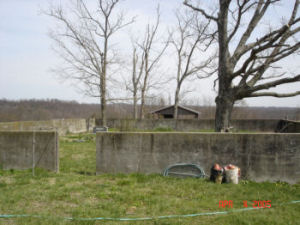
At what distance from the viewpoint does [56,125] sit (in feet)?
59.9

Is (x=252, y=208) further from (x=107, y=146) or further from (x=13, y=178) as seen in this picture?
(x=13, y=178)

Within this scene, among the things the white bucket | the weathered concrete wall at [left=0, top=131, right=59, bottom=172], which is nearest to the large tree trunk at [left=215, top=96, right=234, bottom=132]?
the white bucket

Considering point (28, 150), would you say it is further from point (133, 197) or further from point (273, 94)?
point (273, 94)

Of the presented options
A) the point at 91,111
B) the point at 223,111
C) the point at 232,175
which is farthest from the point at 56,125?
the point at 91,111

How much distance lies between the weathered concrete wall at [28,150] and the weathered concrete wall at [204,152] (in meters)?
1.19

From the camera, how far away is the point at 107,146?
643 cm

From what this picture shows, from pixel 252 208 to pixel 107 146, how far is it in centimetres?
359

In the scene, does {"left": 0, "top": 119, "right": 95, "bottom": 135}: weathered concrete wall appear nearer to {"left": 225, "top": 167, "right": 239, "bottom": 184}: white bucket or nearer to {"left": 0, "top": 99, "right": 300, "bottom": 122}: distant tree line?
{"left": 0, "top": 99, "right": 300, "bottom": 122}: distant tree line

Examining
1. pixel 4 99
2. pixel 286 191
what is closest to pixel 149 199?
pixel 286 191

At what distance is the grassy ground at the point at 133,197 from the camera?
386 cm

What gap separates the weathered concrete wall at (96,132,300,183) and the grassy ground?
349 mm

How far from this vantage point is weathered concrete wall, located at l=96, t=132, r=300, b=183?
5.85m

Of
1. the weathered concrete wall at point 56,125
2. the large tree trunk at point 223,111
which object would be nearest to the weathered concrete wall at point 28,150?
the large tree trunk at point 223,111
